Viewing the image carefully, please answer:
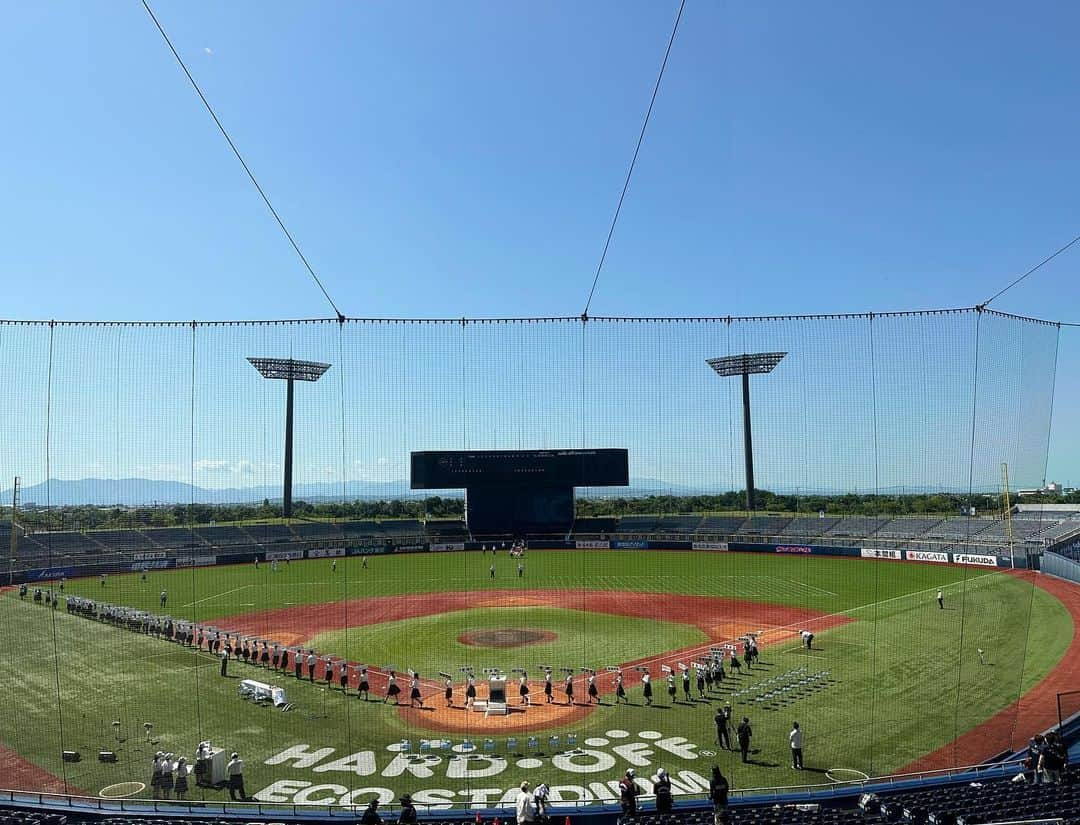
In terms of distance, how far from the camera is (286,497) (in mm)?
50406

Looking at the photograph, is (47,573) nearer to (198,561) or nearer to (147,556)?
(147,556)

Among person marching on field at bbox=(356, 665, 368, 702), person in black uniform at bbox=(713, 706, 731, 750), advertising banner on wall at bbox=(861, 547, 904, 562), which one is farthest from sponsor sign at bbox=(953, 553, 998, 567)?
person marching on field at bbox=(356, 665, 368, 702)

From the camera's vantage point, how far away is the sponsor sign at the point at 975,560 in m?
34.3

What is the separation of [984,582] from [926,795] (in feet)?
78.4

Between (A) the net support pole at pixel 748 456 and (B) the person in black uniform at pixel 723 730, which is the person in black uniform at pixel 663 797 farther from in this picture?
(A) the net support pole at pixel 748 456

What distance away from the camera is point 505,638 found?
77.0ft

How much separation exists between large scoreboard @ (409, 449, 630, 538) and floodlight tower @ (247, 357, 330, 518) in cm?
956

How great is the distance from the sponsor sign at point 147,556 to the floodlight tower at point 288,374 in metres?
7.61

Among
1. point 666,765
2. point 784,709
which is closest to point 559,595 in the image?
point 784,709

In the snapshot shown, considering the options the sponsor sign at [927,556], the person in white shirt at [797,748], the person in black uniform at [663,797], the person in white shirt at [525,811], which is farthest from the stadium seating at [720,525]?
the person in white shirt at [525,811]

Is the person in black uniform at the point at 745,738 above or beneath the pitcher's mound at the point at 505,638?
above

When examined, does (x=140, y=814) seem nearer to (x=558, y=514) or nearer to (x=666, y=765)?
(x=666, y=765)

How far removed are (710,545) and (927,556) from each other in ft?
43.9

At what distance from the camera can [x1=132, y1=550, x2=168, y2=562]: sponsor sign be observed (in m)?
40.9
